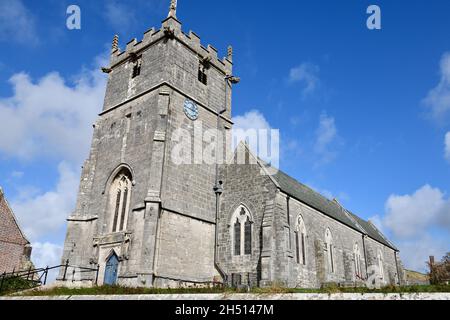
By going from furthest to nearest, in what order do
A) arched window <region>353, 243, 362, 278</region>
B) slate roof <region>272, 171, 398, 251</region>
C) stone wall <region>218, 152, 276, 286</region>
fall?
arched window <region>353, 243, 362, 278</region>
slate roof <region>272, 171, 398, 251</region>
stone wall <region>218, 152, 276, 286</region>

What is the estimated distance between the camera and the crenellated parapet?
25922mm

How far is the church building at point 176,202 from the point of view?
67.1ft

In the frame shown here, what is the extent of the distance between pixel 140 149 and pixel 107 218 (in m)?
4.79

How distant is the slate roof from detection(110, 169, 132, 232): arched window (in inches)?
365

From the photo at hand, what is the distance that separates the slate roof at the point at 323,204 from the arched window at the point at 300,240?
1.59m

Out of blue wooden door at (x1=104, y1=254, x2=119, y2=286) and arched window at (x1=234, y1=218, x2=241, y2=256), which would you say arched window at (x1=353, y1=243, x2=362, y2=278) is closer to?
arched window at (x1=234, y1=218, x2=241, y2=256)

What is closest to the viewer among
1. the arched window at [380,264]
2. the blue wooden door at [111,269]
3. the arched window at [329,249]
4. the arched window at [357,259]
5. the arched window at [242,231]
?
the blue wooden door at [111,269]

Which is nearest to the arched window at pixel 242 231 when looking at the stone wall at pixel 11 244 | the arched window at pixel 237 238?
the arched window at pixel 237 238

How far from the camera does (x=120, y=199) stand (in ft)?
76.6

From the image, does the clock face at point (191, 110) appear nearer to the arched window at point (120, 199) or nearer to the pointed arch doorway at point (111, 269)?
the arched window at point (120, 199)

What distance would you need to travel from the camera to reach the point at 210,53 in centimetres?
2902

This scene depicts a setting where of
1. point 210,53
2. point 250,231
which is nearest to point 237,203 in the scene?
point 250,231

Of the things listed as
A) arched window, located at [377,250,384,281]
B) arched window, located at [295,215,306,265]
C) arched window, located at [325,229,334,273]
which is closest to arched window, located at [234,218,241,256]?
arched window, located at [295,215,306,265]
